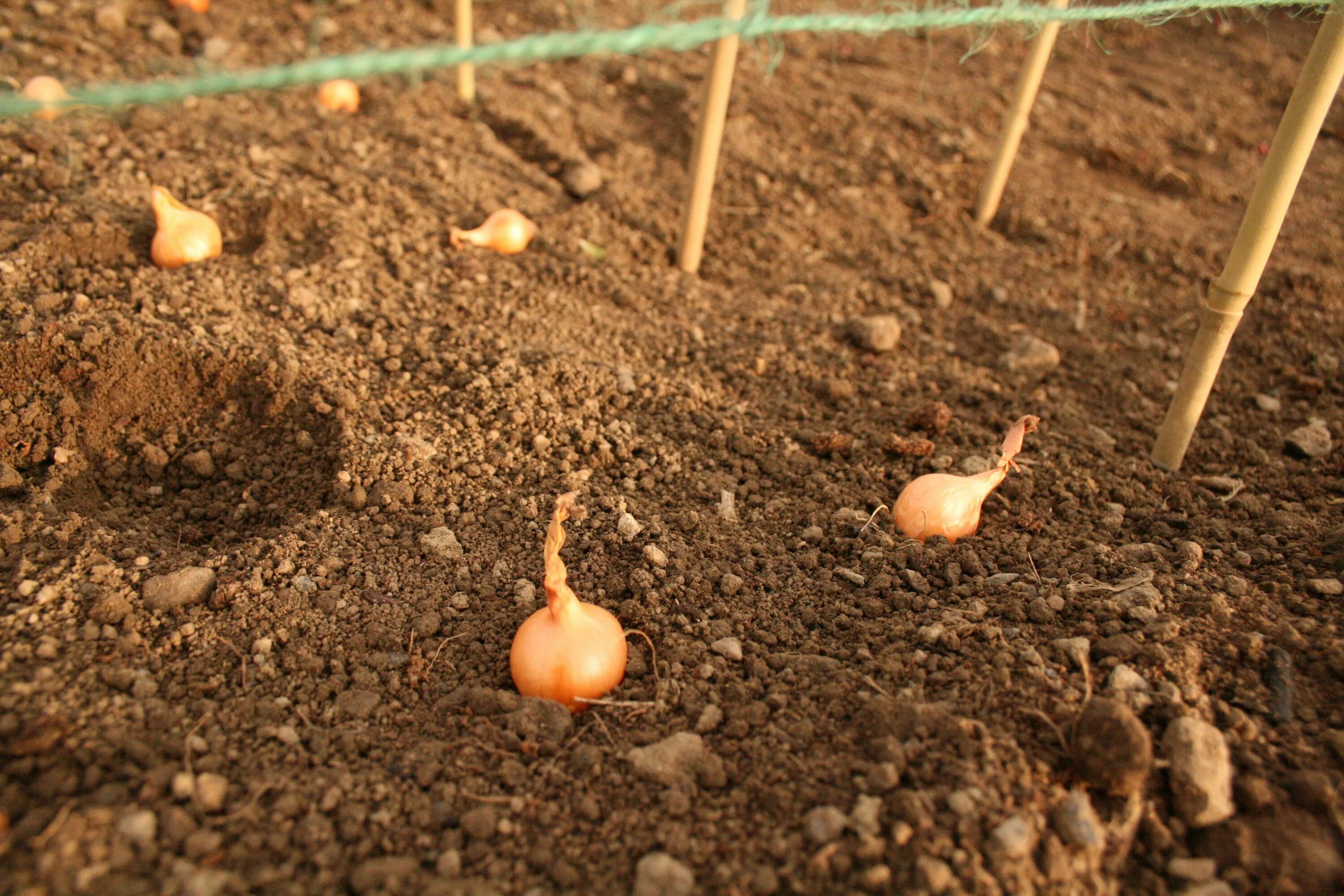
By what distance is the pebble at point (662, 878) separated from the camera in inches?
50.8

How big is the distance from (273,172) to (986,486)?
112 inches

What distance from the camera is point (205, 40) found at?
13.6 feet

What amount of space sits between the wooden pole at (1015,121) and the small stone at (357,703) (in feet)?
10.2

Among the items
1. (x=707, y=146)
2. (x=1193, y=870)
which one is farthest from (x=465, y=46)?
(x=1193, y=870)

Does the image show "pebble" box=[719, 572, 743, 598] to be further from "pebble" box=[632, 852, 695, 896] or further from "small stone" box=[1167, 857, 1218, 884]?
"small stone" box=[1167, 857, 1218, 884]

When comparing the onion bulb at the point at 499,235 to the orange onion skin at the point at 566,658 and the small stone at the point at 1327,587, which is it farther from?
the small stone at the point at 1327,587

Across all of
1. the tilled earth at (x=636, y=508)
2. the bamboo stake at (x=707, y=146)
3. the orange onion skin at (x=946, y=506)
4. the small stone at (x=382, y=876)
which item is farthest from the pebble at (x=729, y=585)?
the bamboo stake at (x=707, y=146)

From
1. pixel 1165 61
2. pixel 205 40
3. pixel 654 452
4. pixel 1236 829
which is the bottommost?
pixel 654 452

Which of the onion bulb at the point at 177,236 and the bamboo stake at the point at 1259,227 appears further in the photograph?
the onion bulb at the point at 177,236

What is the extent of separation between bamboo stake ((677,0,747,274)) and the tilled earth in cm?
15

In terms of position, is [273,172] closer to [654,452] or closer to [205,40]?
[205,40]

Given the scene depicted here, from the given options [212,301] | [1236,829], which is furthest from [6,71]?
[1236,829]

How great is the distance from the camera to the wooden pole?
10.8 ft

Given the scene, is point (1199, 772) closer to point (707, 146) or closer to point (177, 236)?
point (707, 146)
